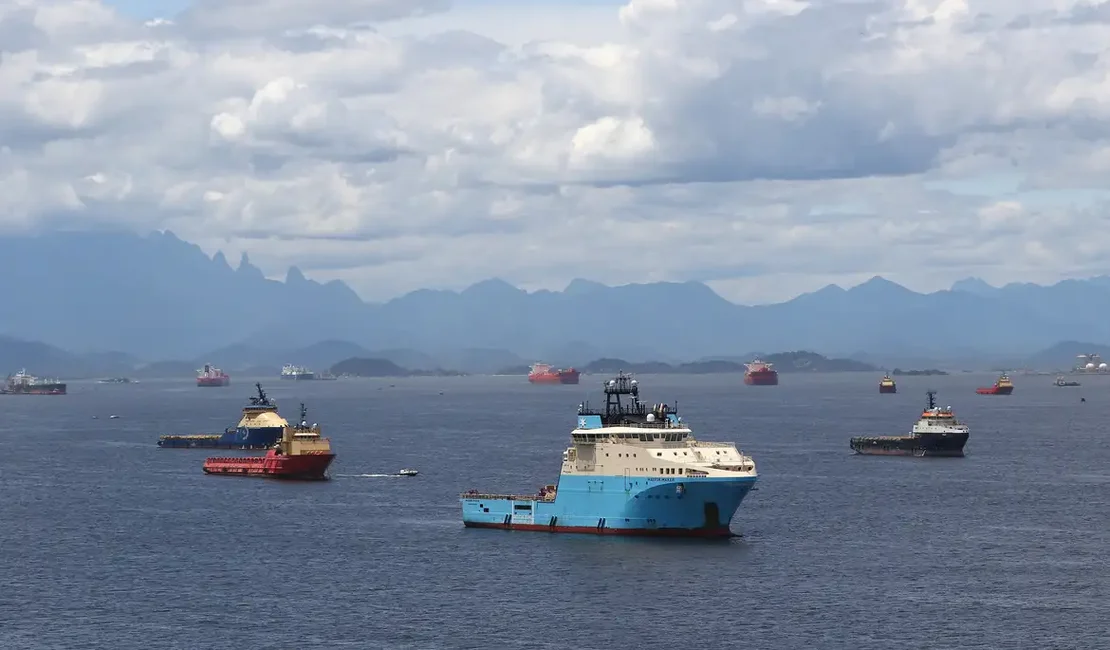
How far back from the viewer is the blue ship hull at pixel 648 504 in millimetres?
99125

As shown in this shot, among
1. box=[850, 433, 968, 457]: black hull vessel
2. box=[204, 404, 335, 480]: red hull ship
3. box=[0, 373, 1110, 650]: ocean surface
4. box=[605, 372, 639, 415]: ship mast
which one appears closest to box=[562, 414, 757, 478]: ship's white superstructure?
box=[605, 372, 639, 415]: ship mast

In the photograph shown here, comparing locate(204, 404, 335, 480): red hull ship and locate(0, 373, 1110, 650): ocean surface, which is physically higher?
locate(204, 404, 335, 480): red hull ship

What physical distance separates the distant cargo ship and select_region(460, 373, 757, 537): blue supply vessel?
7739 cm

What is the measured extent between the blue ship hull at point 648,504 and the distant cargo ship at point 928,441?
78083 mm

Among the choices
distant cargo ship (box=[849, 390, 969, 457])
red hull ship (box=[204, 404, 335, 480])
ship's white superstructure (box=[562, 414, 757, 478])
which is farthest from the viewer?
distant cargo ship (box=[849, 390, 969, 457])

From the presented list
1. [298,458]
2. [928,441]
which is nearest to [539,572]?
[298,458]

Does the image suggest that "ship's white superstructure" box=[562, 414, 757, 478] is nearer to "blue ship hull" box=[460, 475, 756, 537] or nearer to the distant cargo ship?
"blue ship hull" box=[460, 475, 756, 537]

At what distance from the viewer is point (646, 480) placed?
99.5 metres

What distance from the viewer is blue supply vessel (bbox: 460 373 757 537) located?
99.1m

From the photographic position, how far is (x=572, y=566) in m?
94.1

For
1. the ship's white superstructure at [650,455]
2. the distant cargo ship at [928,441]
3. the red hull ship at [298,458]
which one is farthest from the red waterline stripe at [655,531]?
the distant cargo ship at [928,441]

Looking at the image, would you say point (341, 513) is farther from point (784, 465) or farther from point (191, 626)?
point (784, 465)

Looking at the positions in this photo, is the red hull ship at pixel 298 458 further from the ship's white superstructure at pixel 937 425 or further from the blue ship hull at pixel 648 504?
the ship's white superstructure at pixel 937 425

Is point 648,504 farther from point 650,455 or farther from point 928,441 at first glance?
point 928,441
